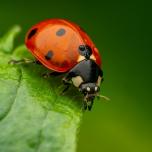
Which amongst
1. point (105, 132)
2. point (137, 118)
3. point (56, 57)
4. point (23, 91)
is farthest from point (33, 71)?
point (137, 118)

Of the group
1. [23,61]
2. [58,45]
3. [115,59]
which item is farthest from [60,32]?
[115,59]

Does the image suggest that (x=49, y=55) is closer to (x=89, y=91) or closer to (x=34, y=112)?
(x=89, y=91)

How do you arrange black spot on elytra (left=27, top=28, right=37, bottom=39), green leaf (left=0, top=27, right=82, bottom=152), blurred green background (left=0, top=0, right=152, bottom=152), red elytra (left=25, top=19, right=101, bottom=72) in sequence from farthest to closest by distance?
blurred green background (left=0, top=0, right=152, bottom=152) → black spot on elytra (left=27, top=28, right=37, bottom=39) → red elytra (left=25, top=19, right=101, bottom=72) → green leaf (left=0, top=27, right=82, bottom=152)

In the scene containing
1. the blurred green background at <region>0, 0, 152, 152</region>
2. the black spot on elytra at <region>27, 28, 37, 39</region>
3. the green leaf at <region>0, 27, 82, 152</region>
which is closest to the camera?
the green leaf at <region>0, 27, 82, 152</region>

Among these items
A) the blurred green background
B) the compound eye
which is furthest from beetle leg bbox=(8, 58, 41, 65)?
the blurred green background

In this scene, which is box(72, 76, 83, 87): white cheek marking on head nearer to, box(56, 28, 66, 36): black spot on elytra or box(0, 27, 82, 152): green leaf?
box(0, 27, 82, 152): green leaf

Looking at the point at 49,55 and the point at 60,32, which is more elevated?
the point at 60,32

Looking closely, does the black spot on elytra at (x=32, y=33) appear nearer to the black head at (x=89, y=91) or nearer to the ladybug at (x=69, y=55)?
the ladybug at (x=69, y=55)
